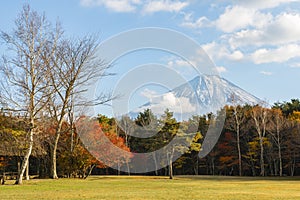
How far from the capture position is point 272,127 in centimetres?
4153

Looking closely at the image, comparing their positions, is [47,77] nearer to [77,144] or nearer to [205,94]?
[77,144]

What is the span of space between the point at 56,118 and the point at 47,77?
4.08m

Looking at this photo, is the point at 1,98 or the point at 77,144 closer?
the point at 1,98

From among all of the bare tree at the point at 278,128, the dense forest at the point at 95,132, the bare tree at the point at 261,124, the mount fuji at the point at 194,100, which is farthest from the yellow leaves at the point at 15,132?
the bare tree at the point at 278,128

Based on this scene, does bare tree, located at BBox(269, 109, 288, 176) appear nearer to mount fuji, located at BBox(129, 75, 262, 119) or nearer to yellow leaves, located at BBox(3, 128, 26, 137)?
mount fuji, located at BBox(129, 75, 262, 119)

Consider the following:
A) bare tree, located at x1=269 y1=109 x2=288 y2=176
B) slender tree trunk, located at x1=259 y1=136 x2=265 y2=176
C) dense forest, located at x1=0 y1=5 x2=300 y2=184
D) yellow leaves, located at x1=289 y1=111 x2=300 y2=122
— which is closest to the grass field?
dense forest, located at x1=0 y1=5 x2=300 y2=184

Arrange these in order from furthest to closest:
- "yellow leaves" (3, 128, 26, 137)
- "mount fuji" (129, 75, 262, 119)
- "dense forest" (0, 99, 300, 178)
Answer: "mount fuji" (129, 75, 262, 119)
"dense forest" (0, 99, 300, 178)
"yellow leaves" (3, 128, 26, 137)

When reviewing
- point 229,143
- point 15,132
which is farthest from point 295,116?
point 15,132

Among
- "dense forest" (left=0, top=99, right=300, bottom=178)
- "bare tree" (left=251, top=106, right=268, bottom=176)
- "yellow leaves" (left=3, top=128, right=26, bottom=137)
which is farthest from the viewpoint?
"bare tree" (left=251, top=106, right=268, bottom=176)

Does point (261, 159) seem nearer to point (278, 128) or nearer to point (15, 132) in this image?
point (278, 128)

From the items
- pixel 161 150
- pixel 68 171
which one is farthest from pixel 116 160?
pixel 68 171

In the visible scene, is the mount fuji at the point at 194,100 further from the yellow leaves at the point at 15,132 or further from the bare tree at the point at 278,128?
the yellow leaves at the point at 15,132

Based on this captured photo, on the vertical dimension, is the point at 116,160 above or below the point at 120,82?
below

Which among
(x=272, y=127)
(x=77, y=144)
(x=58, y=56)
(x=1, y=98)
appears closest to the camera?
(x=1, y=98)
